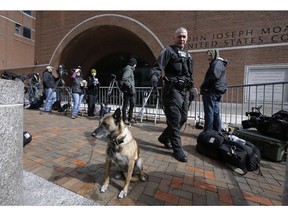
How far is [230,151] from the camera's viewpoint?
2.96 metres

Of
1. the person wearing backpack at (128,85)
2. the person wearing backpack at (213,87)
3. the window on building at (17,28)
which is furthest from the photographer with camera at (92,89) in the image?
the window on building at (17,28)

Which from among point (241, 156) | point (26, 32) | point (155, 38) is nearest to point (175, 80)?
point (241, 156)

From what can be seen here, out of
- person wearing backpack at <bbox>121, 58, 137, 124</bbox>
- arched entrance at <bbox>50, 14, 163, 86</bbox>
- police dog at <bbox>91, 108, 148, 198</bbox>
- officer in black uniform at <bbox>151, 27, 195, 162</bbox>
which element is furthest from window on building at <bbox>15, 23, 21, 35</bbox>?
police dog at <bbox>91, 108, 148, 198</bbox>

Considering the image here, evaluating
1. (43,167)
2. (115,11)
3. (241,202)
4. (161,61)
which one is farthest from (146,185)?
(115,11)

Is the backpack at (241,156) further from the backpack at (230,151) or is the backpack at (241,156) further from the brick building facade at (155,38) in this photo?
the brick building facade at (155,38)

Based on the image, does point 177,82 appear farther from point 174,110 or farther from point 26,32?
point 26,32

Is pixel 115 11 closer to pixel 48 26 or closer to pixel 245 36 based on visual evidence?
pixel 48 26

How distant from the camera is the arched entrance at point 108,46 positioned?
40.6 ft

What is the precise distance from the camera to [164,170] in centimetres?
272

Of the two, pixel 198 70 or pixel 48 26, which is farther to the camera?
pixel 48 26

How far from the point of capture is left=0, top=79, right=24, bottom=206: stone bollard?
1.43 m

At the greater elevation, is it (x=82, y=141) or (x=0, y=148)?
(x=0, y=148)

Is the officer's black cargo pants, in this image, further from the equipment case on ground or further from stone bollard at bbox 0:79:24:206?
stone bollard at bbox 0:79:24:206

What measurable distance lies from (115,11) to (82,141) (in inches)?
447
